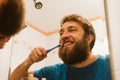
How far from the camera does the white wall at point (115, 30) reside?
95 cm

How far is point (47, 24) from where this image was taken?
1.17m

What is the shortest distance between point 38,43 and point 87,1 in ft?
1.18

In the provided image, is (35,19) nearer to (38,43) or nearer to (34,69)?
(38,43)

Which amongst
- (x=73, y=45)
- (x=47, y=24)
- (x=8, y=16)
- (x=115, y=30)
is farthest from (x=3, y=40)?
(x=115, y=30)

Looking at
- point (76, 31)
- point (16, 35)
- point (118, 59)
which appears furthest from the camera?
point (16, 35)

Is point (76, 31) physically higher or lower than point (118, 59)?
higher

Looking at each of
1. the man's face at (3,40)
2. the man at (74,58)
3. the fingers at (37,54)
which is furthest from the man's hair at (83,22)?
the man's face at (3,40)

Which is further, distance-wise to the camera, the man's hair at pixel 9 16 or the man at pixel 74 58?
the man's hair at pixel 9 16

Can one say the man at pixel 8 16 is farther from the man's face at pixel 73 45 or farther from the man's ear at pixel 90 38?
the man's ear at pixel 90 38

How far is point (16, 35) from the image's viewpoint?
117 centimetres

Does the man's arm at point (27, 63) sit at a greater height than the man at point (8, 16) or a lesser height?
lesser

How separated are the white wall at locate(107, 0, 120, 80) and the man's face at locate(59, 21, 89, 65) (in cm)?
13

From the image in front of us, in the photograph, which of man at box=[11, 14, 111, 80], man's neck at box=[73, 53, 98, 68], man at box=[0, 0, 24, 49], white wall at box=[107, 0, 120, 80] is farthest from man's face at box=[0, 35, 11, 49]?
white wall at box=[107, 0, 120, 80]

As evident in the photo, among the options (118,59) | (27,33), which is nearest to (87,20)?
(118,59)
